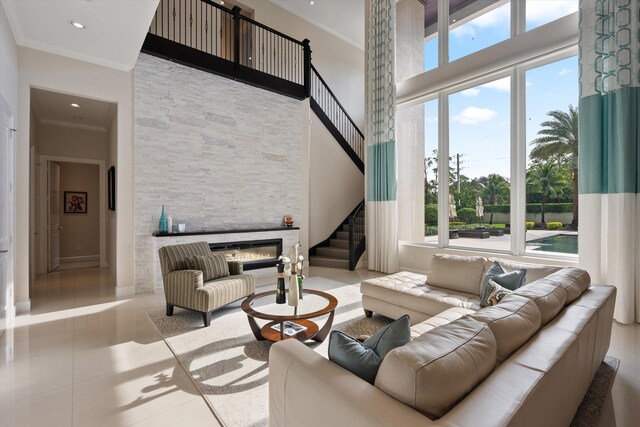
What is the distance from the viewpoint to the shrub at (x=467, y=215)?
5.32 metres

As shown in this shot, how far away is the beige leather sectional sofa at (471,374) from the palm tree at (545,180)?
2.98 m

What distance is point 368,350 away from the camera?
1.29 m

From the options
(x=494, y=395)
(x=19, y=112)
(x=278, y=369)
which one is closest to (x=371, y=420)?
(x=494, y=395)

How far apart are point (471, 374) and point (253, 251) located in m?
4.95

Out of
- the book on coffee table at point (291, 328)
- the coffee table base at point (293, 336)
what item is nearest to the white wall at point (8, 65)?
the coffee table base at point (293, 336)

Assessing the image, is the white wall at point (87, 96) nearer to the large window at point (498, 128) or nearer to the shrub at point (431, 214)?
the large window at point (498, 128)

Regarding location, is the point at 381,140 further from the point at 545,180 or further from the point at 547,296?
the point at 547,296

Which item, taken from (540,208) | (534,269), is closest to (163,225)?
(534,269)

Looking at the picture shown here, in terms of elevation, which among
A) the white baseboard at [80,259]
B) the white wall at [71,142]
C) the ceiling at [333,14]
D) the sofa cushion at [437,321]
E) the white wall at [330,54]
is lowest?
the white baseboard at [80,259]

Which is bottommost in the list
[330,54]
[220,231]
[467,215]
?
[220,231]

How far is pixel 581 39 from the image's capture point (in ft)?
12.6

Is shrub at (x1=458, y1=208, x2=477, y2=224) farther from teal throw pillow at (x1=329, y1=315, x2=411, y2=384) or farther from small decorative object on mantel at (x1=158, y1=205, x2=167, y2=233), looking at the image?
small decorative object on mantel at (x1=158, y1=205, x2=167, y2=233)

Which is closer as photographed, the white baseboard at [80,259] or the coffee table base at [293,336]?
the coffee table base at [293,336]

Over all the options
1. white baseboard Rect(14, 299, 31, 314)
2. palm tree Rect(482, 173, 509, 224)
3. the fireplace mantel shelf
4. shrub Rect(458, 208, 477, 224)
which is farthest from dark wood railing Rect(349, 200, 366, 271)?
white baseboard Rect(14, 299, 31, 314)
